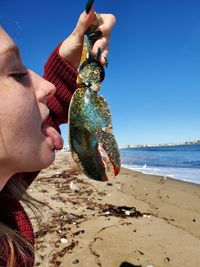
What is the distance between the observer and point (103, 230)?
518 centimetres

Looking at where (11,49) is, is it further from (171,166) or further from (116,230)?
(171,166)

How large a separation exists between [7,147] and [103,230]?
3.91 meters

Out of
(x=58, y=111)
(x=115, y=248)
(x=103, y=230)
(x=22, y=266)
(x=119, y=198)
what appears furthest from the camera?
(x=119, y=198)

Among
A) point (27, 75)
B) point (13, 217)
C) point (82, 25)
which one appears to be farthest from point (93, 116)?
point (13, 217)

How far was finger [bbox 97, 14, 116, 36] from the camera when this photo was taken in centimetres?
198

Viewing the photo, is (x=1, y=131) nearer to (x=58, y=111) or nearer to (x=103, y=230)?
(x=58, y=111)

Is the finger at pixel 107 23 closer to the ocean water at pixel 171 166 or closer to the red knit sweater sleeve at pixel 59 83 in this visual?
the red knit sweater sleeve at pixel 59 83

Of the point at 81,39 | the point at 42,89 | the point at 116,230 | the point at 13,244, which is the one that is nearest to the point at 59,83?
the point at 81,39

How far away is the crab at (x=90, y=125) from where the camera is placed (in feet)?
5.53

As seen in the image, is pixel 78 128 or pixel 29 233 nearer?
pixel 78 128

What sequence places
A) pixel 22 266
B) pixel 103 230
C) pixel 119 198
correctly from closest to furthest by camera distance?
pixel 22 266
pixel 103 230
pixel 119 198

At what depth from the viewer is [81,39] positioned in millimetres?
2260

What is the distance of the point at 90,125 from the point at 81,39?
88cm

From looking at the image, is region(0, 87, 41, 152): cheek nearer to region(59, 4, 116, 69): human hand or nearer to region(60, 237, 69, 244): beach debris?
region(59, 4, 116, 69): human hand
